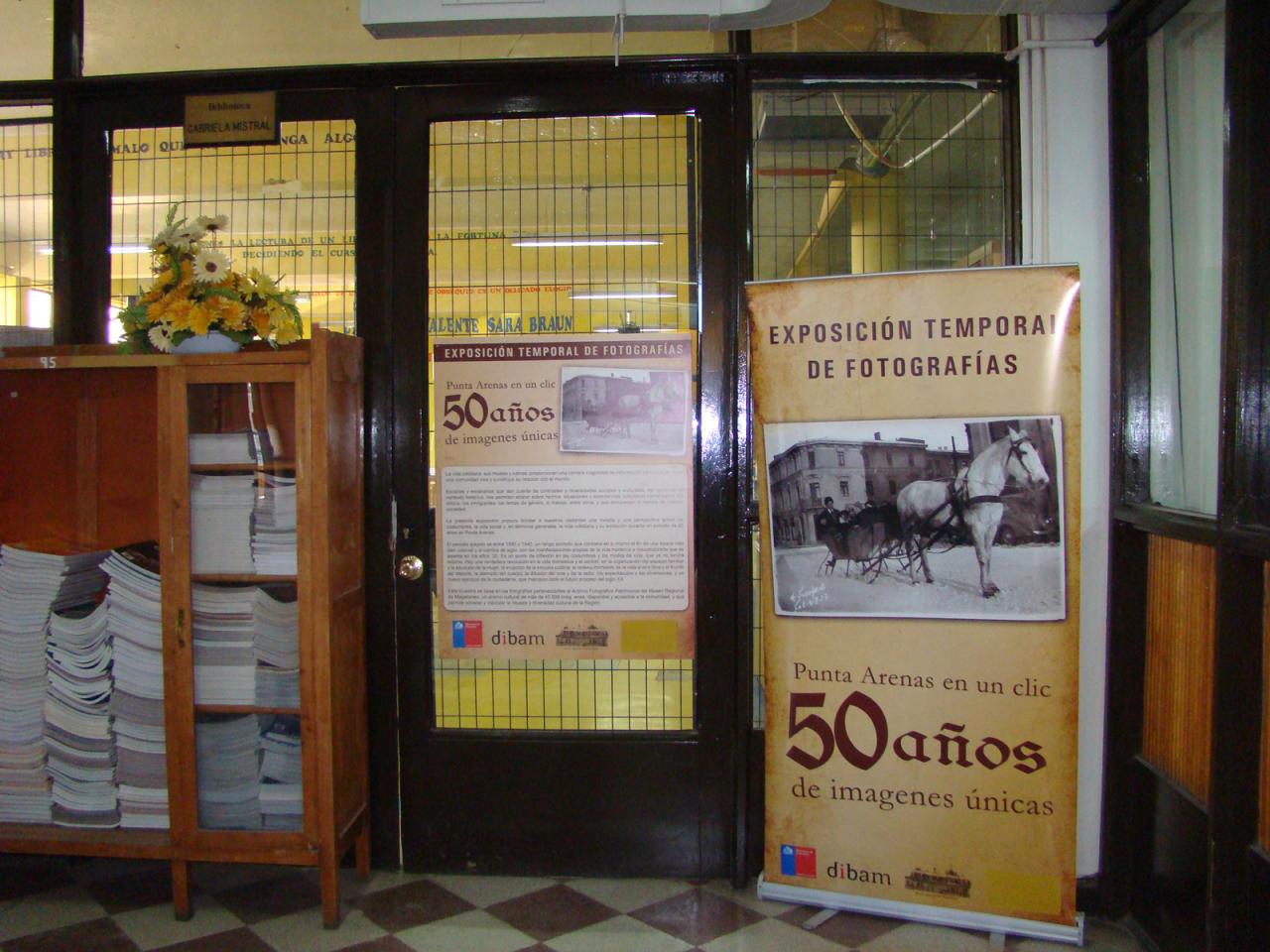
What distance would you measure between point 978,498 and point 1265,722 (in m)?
0.80

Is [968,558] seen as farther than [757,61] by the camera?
No

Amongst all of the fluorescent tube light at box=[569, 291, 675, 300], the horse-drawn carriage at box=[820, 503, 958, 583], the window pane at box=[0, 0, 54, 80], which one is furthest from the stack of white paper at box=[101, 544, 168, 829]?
the horse-drawn carriage at box=[820, 503, 958, 583]

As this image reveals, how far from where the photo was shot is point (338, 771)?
2.70 metres

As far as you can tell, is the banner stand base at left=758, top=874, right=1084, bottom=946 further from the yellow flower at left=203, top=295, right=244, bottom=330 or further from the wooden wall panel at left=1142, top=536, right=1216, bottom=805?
the yellow flower at left=203, top=295, right=244, bottom=330

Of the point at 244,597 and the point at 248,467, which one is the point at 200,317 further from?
the point at 244,597

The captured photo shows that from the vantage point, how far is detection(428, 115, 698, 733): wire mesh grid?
9.66 ft

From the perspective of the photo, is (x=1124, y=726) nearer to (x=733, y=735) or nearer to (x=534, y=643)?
(x=733, y=735)

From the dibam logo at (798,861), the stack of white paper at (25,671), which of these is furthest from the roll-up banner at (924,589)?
the stack of white paper at (25,671)

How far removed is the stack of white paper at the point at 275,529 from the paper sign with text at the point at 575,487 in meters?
0.50

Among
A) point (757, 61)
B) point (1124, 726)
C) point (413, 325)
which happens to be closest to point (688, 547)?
point (413, 325)

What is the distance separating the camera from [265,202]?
3.04 metres

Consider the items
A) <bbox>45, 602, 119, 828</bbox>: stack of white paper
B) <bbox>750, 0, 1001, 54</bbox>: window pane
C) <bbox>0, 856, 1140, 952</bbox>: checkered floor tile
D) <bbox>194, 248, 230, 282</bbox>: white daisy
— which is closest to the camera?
<bbox>0, 856, 1140, 952</bbox>: checkered floor tile

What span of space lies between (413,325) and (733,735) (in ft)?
5.48

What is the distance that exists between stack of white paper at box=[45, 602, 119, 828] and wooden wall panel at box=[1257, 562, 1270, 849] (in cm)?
306
